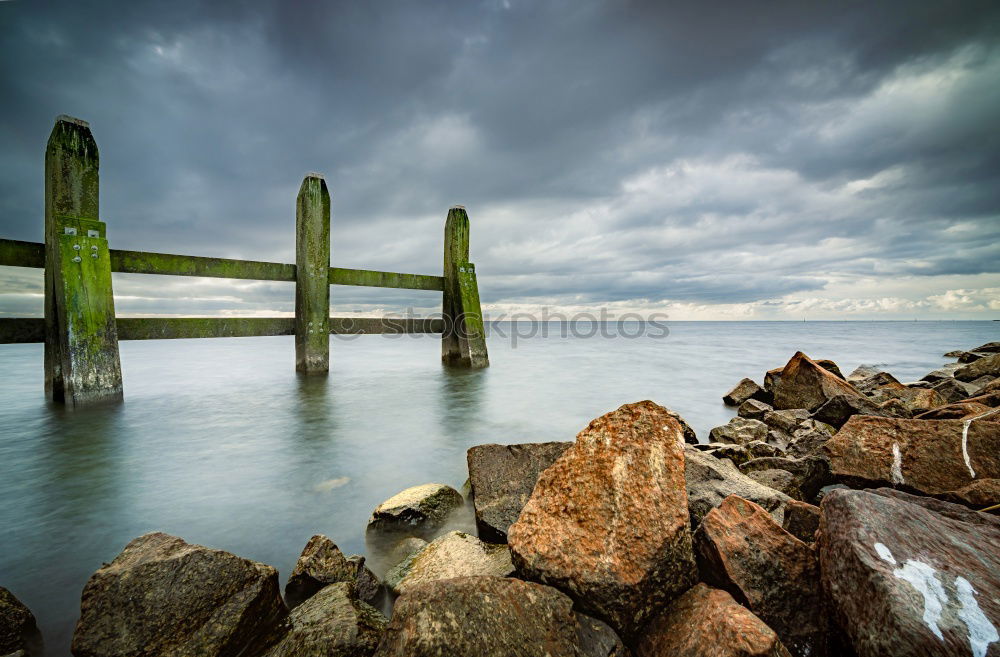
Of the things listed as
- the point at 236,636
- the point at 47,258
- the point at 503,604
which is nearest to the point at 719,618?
the point at 503,604

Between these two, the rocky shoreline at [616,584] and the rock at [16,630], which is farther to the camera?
the rock at [16,630]

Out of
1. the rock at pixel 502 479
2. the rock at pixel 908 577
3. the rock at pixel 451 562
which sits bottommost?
the rock at pixel 451 562

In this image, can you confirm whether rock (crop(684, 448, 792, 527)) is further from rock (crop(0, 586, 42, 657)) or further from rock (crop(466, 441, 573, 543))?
rock (crop(0, 586, 42, 657))

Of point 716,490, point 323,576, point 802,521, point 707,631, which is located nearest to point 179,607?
point 323,576

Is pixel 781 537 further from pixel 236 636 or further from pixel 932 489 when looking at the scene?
pixel 236 636

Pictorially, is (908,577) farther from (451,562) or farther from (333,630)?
(333,630)

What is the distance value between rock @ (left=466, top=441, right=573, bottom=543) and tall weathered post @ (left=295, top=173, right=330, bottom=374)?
4923 mm

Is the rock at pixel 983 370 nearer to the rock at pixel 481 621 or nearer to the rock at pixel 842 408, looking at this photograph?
the rock at pixel 842 408

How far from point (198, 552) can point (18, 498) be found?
8.07 feet

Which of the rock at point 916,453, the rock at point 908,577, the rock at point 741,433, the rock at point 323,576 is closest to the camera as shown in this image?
the rock at point 908,577

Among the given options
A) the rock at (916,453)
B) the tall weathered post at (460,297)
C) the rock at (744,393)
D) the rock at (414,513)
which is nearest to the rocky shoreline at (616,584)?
the rock at (916,453)

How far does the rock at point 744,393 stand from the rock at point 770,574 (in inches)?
190

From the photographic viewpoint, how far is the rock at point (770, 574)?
1.36 m

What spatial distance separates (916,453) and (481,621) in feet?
8.04
